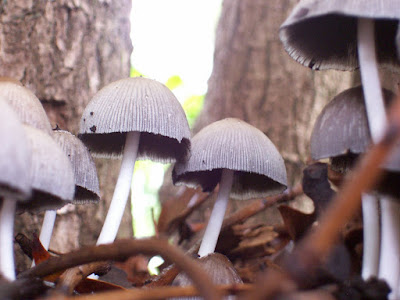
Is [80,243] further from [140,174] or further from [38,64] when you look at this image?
[140,174]

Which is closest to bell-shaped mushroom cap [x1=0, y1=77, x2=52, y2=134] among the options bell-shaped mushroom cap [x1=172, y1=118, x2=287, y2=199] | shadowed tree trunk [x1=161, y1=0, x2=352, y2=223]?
bell-shaped mushroom cap [x1=172, y1=118, x2=287, y2=199]

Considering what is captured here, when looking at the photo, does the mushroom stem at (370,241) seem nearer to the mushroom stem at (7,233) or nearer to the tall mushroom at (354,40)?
the tall mushroom at (354,40)

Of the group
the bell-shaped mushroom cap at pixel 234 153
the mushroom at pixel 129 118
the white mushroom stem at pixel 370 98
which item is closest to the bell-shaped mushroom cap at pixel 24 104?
the mushroom at pixel 129 118

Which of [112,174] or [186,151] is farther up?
[186,151]

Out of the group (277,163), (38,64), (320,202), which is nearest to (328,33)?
(277,163)

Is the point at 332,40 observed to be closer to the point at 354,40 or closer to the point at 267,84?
the point at 354,40

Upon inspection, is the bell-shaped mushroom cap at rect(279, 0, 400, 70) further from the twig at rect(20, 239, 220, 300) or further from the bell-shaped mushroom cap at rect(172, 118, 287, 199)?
the twig at rect(20, 239, 220, 300)
